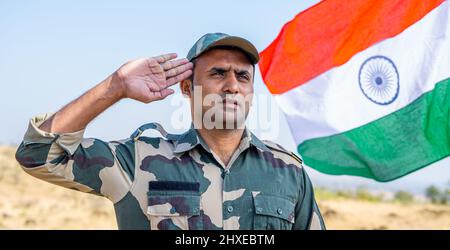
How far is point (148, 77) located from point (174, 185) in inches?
23.8

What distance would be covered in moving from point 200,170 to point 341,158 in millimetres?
2036

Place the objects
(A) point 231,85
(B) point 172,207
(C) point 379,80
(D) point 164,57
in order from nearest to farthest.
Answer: (B) point 172,207 < (D) point 164,57 < (A) point 231,85 < (C) point 379,80

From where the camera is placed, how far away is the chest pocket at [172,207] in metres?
3.89

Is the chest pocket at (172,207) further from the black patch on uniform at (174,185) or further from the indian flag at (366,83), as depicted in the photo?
the indian flag at (366,83)

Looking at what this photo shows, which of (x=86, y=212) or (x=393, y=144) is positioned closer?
(x=393, y=144)

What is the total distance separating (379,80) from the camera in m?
5.87

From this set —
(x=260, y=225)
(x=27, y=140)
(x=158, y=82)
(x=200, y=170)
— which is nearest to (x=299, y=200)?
(x=260, y=225)

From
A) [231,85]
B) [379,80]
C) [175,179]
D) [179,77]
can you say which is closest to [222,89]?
[231,85]

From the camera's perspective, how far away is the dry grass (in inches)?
867

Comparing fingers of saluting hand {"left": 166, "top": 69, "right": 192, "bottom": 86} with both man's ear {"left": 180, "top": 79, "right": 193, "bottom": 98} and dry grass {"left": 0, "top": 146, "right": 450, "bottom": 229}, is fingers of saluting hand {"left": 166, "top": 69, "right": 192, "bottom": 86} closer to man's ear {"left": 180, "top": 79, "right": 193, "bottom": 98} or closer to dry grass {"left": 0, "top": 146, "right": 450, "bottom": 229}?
man's ear {"left": 180, "top": 79, "right": 193, "bottom": 98}

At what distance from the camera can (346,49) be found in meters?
6.09

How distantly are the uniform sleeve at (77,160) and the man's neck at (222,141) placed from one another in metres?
0.46

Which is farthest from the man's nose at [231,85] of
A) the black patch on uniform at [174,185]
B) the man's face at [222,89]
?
the black patch on uniform at [174,185]

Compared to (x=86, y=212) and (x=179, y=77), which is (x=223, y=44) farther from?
(x=86, y=212)
